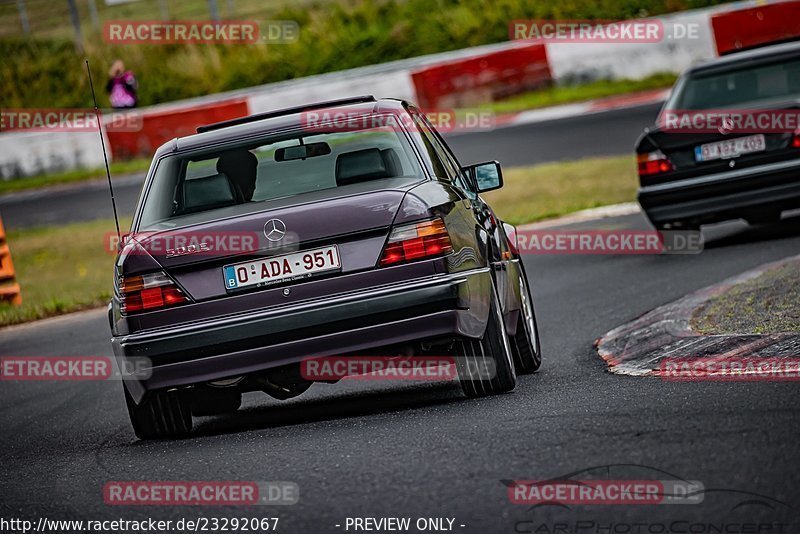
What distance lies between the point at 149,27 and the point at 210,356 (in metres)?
41.4

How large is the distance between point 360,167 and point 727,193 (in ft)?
20.4

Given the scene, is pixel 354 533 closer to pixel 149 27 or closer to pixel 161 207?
pixel 161 207

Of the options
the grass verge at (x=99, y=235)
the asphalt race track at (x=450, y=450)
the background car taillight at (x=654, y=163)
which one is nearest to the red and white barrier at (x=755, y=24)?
the grass verge at (x=99, y=235)

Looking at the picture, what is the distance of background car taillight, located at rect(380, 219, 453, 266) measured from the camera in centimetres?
667

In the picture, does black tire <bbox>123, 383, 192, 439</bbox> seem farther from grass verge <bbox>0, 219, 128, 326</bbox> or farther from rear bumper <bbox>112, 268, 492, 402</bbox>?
grass verge <bbox>0, 219, 128, 326</bbox>

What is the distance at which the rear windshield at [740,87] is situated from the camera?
516 inches

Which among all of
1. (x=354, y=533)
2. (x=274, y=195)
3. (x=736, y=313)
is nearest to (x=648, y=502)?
(x=354, y=533)

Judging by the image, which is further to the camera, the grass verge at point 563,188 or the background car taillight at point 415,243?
the grass verge at point 563,188

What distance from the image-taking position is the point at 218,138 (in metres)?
7.67

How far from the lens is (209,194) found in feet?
24.4

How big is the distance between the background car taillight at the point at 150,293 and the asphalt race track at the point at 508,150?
50.5 ft

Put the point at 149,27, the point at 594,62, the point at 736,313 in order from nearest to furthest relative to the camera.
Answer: the point at 736,313, the point at 594,62, the point at 149,27

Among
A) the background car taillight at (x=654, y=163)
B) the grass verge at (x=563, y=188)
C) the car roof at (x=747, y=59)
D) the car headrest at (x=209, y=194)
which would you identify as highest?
the car headrest at (x=209, y=194)

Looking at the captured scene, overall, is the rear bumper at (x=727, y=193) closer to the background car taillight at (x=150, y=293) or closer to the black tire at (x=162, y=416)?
the black tire at (x=162, y=416)
